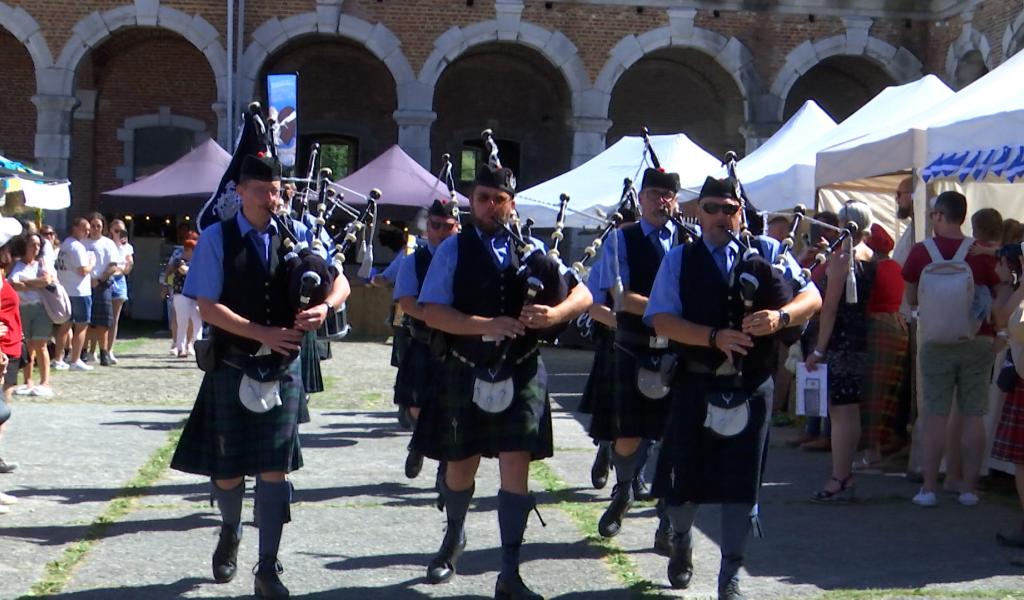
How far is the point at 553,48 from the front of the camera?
22.8m

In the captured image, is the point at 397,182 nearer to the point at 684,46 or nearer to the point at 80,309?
the point at 80,309

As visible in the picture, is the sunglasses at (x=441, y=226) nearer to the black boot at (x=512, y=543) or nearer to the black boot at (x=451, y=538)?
the black boot at (x=451, y=538)

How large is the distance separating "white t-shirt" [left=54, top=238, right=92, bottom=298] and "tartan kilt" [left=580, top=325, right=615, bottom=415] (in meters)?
7.97

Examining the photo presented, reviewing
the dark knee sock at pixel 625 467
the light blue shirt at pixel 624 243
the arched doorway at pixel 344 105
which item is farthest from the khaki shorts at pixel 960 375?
the arched doorway at pixel 344 105

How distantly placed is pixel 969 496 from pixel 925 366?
2.51 feet

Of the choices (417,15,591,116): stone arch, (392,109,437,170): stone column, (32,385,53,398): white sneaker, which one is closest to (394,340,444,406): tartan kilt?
(32,385,53,398): white sneaker

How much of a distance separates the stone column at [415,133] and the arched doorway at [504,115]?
10.4ft

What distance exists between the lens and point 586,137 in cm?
2289

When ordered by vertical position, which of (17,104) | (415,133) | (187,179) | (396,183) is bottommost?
(187,179)

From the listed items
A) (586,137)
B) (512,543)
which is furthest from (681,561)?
(586,137)

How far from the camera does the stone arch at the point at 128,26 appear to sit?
2206cm

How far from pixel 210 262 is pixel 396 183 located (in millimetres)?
13791

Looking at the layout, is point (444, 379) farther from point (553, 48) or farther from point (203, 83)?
point (203, 83)

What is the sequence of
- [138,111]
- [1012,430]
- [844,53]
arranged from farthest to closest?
1. [138,111]
2. [844,53]
3. [1012,430]
